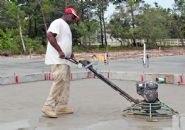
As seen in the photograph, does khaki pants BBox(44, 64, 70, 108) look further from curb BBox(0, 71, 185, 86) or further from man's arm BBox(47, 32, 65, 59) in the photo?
curb BBox(0, 71, 185, 86)

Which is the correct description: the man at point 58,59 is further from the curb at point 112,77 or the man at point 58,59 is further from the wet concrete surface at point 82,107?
the curb at point 112,77

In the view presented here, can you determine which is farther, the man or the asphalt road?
the asphalt road

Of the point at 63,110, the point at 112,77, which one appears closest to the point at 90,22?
the point at 112,77

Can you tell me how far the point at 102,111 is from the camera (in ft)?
25.8

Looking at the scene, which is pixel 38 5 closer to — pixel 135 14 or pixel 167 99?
pixel 135 14

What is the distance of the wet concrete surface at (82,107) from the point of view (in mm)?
6570

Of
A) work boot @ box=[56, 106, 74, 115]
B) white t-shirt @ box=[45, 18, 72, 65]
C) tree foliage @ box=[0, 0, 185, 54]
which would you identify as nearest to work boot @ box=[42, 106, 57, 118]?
work boot @ box=[56, 106, 74, 115]

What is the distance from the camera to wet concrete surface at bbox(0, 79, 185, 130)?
6.57 metres

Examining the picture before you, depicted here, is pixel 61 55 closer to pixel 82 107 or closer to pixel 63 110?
pixel 63 110

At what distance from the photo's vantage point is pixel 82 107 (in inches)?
328

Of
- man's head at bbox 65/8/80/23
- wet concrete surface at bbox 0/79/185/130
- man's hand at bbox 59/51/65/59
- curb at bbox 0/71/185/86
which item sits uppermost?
man's head at bbox 65/8/80/23

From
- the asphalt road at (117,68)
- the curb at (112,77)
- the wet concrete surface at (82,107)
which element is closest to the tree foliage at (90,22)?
the asphalt road at (117,68)

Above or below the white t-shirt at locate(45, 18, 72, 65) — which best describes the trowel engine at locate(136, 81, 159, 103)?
below

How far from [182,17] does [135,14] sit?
6277 millimetres
